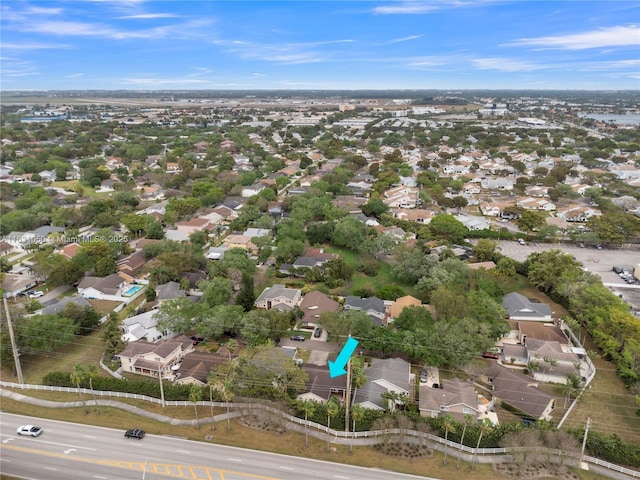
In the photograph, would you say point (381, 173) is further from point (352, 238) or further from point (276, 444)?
point (276, 444)

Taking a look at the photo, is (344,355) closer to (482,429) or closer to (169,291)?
(482,429)

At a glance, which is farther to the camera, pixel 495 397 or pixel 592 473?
pixel 495 397

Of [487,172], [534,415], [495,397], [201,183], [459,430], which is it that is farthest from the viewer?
[487,172]

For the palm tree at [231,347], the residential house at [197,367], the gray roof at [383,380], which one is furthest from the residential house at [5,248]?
the gray roof at [383,380]

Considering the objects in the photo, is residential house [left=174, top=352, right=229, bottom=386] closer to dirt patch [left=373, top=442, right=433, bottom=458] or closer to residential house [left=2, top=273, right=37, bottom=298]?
dirt patch [left=373, top=442, right=433, bottom=458]

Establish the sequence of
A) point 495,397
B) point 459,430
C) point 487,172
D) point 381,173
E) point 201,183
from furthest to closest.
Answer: point 487,172 < point 381,173 < point 201,183 < point 495,397 < point 459,430

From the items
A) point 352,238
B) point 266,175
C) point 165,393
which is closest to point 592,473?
point 165,393

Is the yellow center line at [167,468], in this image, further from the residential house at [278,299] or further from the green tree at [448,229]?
the green tree at [448,229]

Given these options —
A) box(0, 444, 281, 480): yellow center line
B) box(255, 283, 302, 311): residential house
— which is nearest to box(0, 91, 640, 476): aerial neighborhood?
box(255, 283, 302, 311): residential house
